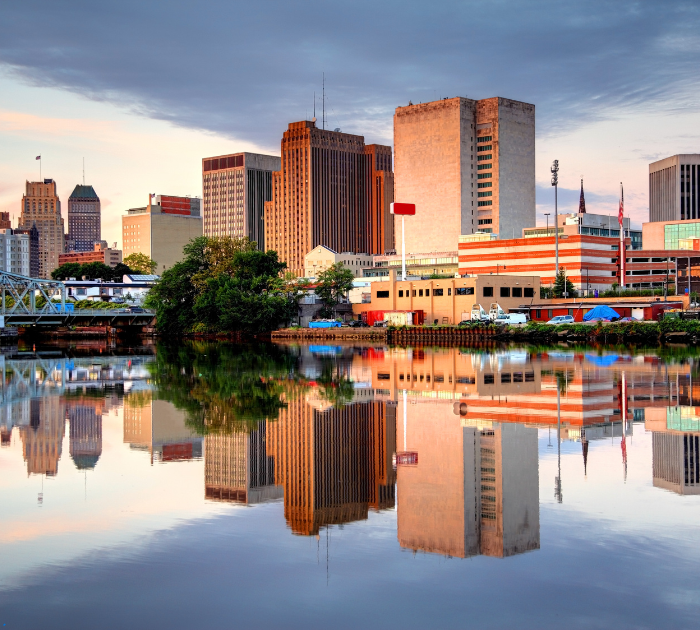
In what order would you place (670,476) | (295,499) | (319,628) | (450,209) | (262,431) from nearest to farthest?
(319,628), (295,499), (670,476), (262,431), (450,209)

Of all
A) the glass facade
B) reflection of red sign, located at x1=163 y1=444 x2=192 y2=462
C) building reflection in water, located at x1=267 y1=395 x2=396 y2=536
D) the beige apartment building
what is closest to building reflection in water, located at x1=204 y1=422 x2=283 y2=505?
building reflection in water, located at x1=267 y1=395 x2=396 y2=536

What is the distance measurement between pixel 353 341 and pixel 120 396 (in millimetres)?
62840

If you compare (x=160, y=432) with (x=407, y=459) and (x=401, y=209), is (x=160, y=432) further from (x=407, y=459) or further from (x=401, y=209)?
(x=401, y=209)

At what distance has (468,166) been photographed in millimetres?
187375

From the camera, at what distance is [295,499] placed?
1638 centimetres

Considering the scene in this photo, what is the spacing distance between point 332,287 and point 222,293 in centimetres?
1610

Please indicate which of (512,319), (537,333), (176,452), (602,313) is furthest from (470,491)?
(602,313)

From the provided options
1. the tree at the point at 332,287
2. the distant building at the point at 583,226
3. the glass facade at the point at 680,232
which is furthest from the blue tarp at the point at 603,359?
the glass facade at the point at 680,232

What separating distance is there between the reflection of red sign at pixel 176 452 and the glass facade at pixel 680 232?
18337cm

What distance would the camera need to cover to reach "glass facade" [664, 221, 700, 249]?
191m

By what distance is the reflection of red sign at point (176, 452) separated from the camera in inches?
829

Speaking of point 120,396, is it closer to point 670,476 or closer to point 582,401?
point 582,401

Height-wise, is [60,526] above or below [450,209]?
below

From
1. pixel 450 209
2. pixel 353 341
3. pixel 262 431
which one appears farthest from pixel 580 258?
pixel 262 431
